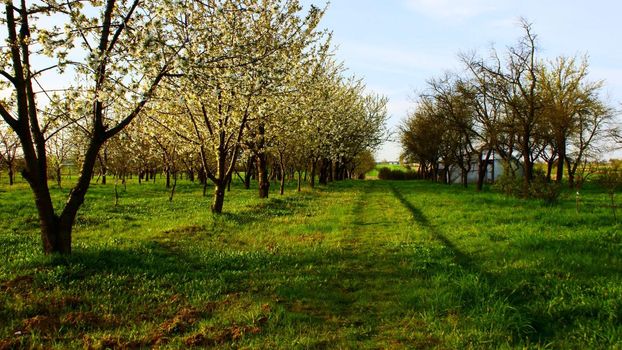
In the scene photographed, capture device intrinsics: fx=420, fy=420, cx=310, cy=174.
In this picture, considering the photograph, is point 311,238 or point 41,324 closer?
point 41,324

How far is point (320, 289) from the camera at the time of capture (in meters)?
7.89

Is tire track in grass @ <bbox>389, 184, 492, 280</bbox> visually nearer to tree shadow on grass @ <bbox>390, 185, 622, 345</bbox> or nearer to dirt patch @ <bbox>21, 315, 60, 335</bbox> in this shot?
tree shadow on grass @ <bbox>390, 185, 622, 345</bbox>

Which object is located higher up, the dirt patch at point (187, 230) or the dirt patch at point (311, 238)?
the dirt patch at point (187, 230)

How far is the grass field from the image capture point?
18.7 ft

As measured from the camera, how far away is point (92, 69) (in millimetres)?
7660

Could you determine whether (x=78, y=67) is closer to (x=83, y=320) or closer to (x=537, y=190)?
(x=83, y=320)

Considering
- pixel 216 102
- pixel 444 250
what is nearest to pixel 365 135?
pixel 216 102

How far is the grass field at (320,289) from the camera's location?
5.70m

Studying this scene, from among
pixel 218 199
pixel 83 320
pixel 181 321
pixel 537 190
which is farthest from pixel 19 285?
pixel 537 190

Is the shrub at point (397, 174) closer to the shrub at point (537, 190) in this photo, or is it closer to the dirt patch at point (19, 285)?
the shrub at point (537, 190)

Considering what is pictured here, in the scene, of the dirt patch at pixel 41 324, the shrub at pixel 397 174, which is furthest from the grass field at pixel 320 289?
the shrub at pixel 397 174

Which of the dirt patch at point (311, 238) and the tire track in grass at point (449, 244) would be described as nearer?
the tire track in grass at point (449, 244)

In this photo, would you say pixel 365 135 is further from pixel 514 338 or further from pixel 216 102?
pixel 514 338

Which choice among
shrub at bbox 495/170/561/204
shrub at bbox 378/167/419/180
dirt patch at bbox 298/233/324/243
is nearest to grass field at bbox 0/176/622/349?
dirt patch at bbox 298/233/324/243
